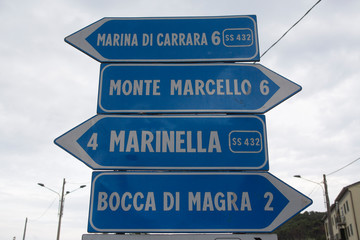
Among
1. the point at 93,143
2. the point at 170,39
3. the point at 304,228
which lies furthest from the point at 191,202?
the point at 304,228

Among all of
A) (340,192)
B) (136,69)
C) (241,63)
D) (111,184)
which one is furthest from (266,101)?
(340,192)

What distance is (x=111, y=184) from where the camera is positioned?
2.83 m

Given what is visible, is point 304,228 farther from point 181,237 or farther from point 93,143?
point 93,143

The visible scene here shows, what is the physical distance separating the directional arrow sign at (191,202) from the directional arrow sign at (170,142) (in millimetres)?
107

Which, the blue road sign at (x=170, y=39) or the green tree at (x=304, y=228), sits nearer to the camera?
the blue road sign at (x=170, y=39)

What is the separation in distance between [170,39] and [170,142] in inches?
Answer: 44.6

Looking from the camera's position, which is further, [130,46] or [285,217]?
[130,46]

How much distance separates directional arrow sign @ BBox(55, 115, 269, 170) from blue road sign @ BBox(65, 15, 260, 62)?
69cm

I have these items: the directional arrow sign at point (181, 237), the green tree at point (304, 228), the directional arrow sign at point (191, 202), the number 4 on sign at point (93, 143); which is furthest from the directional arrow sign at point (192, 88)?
the green tree at point (304, 228)

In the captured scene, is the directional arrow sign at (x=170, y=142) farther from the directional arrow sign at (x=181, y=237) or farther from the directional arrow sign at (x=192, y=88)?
the directional arrow sign at (x=181, y=237)

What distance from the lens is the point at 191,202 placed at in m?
2.74

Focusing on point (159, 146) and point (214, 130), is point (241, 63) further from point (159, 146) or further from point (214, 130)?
point (159, 146)

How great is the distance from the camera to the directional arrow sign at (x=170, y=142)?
288 centimetres

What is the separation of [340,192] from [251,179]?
4014 cm
